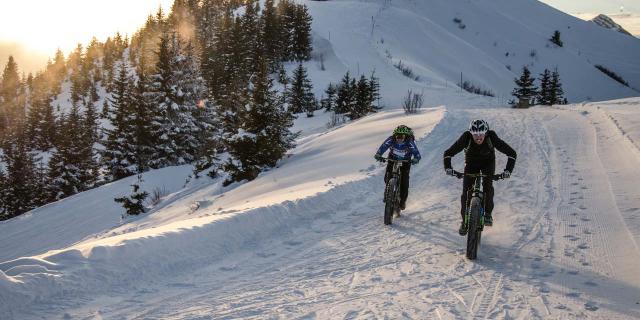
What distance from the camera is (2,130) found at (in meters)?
79.9

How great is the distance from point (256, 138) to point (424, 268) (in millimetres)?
13186

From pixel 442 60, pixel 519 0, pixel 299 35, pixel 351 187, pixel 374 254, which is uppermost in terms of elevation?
pixel 519 0

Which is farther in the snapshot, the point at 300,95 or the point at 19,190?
the point at 300,95

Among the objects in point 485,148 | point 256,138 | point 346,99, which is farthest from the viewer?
point 346,99

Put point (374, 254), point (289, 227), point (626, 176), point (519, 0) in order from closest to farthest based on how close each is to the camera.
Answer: point (374, 254) → point (289, 227) → point (626, 176) → point (519, 0)

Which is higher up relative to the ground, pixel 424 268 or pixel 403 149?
pixel 403 149

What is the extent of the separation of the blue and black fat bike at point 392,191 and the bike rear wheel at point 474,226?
2020mm

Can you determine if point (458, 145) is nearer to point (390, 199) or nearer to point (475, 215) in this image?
point (475, 215)

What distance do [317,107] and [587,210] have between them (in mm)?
36419

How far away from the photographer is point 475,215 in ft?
21.9

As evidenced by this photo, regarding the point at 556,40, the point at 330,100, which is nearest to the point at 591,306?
the point at 330,100

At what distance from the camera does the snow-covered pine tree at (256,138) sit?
18719mm

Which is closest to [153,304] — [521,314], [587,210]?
[521,314]

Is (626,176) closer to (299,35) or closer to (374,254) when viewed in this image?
(374,254)
